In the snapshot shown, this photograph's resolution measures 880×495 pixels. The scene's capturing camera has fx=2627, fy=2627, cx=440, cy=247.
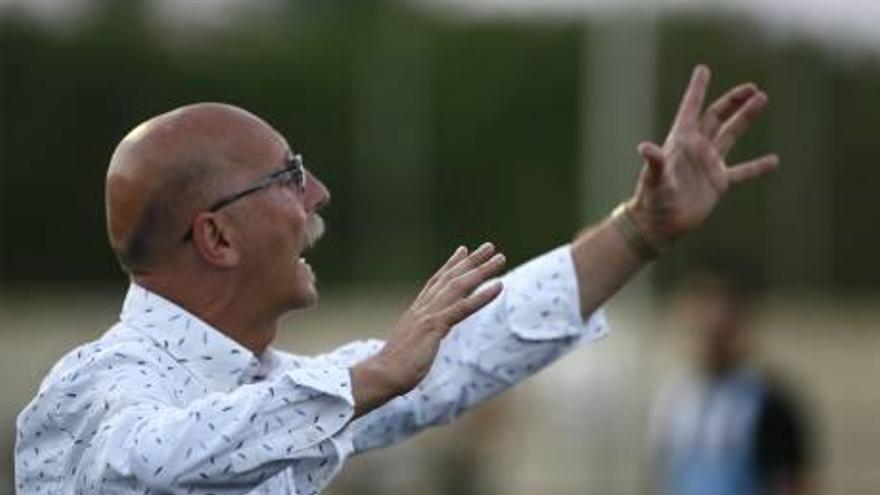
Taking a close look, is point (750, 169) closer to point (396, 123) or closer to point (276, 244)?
point (276, 244)

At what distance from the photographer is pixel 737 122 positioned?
536 cm

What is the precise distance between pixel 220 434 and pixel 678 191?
54.8 inches

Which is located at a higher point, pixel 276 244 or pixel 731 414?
pixel 276 244

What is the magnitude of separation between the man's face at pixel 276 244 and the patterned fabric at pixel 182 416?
12 centimetres

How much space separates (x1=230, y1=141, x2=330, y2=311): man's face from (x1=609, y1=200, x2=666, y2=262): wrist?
2.97ft

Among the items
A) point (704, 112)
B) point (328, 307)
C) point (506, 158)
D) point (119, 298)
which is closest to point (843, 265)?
point (506, 158)

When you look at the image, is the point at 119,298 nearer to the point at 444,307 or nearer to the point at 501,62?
the point at 501,62

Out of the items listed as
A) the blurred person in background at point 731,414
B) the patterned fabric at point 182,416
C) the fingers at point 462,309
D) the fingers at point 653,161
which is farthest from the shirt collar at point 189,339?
the blurred person in background at point 731,414

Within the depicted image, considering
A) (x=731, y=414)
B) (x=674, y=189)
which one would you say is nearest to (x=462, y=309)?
(x=674, y=189)

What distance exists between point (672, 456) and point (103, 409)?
612cm

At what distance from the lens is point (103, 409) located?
4.42 m

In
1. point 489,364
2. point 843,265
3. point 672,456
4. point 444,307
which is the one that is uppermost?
point 444,307

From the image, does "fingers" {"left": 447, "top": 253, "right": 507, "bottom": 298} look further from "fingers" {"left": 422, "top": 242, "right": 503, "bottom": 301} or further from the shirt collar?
the shirt collar

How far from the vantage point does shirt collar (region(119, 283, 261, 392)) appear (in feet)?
15.1
